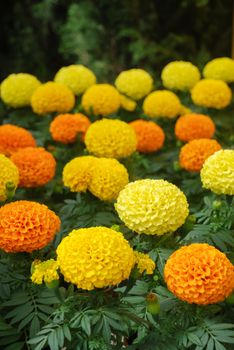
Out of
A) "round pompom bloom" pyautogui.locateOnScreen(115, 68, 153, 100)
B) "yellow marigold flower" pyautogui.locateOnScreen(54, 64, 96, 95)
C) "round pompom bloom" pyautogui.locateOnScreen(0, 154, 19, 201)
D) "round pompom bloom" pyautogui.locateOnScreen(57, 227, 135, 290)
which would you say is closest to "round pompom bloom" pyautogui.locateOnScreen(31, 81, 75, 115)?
"yellow marigold flower" pyautogui.locateOnScreen(54, 64, 96, 95)

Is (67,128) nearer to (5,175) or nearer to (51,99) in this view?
(51,99)

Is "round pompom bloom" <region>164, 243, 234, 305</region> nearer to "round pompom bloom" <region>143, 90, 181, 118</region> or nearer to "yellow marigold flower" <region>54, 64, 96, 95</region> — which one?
"round pompom bloom" <region>143, 90, 181, 118</region>

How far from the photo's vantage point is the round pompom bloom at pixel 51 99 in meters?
2.55

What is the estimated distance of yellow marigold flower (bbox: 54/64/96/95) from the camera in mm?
2764

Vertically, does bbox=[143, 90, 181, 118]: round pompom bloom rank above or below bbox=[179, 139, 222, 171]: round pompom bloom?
below

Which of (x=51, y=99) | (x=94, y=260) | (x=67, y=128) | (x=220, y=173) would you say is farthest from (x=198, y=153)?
(x=94, y=260)

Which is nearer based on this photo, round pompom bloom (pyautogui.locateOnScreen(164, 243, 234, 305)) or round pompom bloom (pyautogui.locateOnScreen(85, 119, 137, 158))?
round pompom bloom (pyautogui.locateOnScreen(164, 243, 234, 305))

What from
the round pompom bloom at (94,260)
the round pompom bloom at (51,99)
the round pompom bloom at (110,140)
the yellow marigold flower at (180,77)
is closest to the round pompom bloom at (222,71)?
the yellow marigold flower at (180,77)

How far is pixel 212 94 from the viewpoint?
2645 mm

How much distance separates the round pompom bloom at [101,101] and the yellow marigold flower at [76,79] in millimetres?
183

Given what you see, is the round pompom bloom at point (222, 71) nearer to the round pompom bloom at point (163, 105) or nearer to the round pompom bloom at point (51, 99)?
the round pompom bloom at point (163, 105)

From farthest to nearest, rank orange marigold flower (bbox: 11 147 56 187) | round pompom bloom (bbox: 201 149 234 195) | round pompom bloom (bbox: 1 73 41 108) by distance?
round pompom bloom (bbox: 1 73 41 108), orange marigold flower (bbox: 11 147 56 187), round pompom bloom (bbox: 201 149 234 195)

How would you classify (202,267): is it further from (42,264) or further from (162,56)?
(162,56)

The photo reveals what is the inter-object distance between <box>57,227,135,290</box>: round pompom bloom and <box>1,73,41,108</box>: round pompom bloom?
152cm
